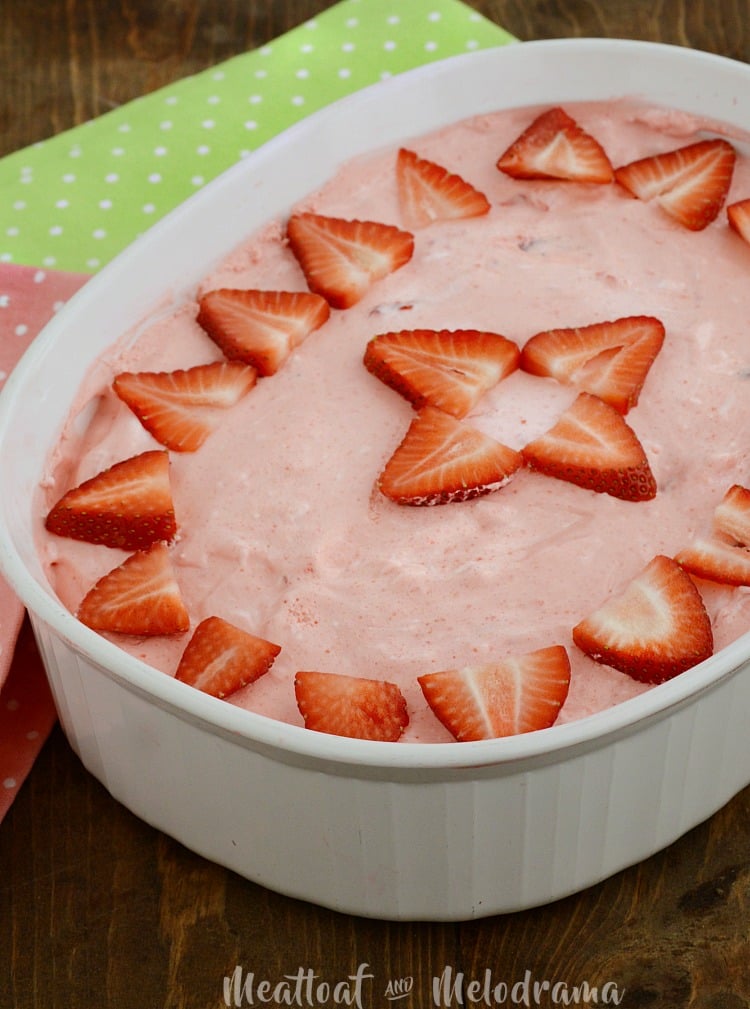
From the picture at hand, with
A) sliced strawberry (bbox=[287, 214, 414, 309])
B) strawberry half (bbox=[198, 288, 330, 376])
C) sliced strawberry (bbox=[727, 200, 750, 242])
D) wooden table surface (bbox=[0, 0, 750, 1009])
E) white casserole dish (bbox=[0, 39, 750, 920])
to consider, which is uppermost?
sliced strawberry (bbox=[727, 200, 750, 242])

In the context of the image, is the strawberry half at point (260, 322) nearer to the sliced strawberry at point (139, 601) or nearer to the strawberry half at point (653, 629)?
the sliced strawberry at point (139, 601)

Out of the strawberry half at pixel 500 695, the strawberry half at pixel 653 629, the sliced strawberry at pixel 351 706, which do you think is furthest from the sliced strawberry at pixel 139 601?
the strawberry half at pixel 653 629

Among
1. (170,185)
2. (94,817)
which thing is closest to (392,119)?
(170,185)

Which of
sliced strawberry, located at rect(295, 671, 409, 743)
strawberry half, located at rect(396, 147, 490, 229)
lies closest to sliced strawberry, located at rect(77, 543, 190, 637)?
sliced strawberry, located at rect(295, 671, 409, 743)

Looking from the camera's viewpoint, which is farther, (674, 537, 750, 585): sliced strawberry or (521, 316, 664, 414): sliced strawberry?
(521, 316, 664, 414): sliced strawberry

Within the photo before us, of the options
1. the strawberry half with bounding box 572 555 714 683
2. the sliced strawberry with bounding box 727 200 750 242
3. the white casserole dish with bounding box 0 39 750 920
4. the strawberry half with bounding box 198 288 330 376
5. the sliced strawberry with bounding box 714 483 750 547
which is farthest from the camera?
the sliced strawberry with bounding box 727 200 750 242

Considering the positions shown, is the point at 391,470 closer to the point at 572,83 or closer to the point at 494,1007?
the point at 494,1007

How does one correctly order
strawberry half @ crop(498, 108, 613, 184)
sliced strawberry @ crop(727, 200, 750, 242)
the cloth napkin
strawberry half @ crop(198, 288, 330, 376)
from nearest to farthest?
strawberry half @ crop(198, 288, 330, 376)
sliced strawberry @ crop(727, 200, 750, 242)
strawberry half @ crop(498, 108, 613, 184)
the cloth napkin

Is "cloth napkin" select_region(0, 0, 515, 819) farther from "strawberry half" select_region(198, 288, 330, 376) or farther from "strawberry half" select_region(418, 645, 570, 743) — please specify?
"strawberry half" select_region(418, 645, 570, 743)
